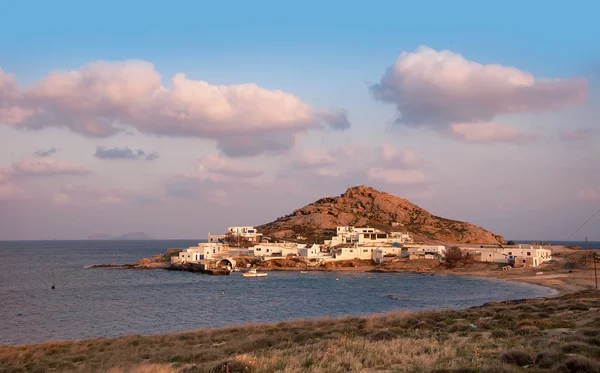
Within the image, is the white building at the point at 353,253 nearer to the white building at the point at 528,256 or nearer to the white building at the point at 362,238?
the white building at the point at 362,238

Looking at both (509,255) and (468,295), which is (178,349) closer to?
(468,295)

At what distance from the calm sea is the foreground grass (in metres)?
14.5

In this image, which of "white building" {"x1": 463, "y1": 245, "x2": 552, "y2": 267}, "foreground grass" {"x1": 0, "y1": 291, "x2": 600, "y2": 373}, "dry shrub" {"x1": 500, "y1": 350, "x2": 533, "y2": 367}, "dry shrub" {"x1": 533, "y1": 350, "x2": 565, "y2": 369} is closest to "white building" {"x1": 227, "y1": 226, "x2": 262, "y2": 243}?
"white building" {"x1": 463, "y1": 245, "x2": 552, "y2": 267}

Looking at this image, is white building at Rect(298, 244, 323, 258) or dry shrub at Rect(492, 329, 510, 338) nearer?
dry shrub at Rect(492, 329, 510, 338)

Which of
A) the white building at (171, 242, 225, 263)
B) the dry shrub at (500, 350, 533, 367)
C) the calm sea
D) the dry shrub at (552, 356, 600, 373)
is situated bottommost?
the calm sea

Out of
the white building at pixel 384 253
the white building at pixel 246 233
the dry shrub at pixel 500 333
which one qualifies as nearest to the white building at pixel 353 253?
the white building at pixel 384 253

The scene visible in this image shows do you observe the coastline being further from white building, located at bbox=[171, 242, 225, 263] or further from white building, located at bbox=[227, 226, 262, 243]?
white building, located at bbox=[227, 226, 262, 243]

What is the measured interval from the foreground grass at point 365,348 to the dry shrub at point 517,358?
3 cm

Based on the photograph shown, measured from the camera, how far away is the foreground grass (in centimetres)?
1470

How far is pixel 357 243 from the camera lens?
12019 cm

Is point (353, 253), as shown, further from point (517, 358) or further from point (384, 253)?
point (517, 358)

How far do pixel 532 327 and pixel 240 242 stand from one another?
116615mm

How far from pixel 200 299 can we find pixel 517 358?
50069 millimetres

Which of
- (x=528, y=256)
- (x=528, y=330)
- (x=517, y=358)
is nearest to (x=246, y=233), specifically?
(x=528, y=256)
